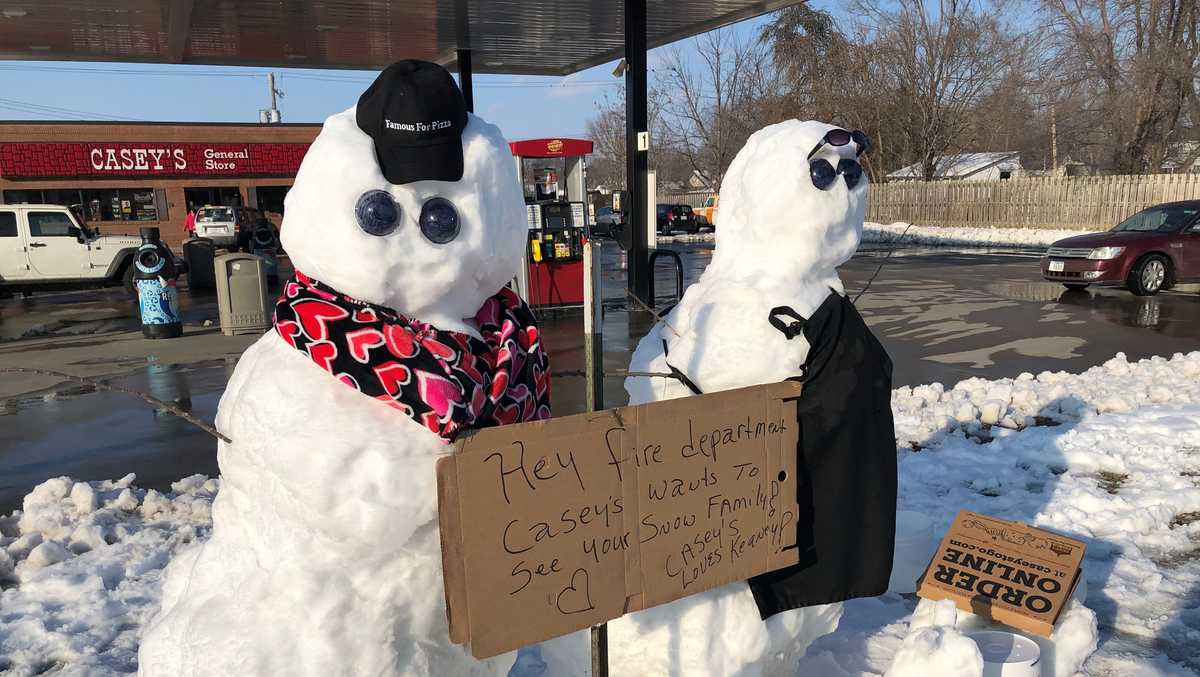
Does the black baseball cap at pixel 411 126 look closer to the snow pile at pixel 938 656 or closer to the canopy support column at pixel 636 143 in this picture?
the snow pile at pixel 938 656

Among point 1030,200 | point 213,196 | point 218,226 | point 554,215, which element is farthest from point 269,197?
point 1030,200

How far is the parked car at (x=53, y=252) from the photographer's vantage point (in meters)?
14.4

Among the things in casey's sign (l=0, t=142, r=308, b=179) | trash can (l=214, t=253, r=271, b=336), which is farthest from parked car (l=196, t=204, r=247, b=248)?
trash can (l=214, t=253, r=271, b=336)

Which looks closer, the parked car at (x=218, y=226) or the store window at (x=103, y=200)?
the parked car at (x=218, y=226)

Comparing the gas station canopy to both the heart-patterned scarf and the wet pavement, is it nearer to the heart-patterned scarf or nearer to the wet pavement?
the wet pavement

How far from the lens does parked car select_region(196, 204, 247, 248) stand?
2230 centimetres

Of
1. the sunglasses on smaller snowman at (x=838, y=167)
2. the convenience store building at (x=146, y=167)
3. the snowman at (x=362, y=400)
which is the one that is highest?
the convenience store building at (x=146, y=167)

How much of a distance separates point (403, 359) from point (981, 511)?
360 cm

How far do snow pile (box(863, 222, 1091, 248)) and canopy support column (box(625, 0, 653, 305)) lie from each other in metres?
13.3

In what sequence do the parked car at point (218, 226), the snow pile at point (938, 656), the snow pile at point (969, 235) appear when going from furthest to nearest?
the parked car at point (218, 226)
the snow pile at point (969, 235)
the snow pile at point (938, 656)

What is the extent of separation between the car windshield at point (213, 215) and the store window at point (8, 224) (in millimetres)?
8069

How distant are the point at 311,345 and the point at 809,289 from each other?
1.57m

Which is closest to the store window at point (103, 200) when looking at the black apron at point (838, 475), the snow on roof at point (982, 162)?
the black apron at point (838, 475)

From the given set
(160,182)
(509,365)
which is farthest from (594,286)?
(160,182)
